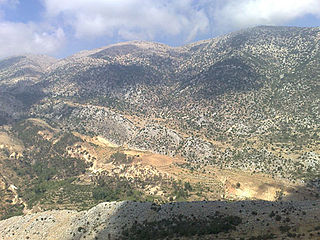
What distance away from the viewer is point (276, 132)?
102688 millimetres

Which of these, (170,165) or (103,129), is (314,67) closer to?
(170,165)

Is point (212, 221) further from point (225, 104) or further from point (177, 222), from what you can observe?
point (225, 104)

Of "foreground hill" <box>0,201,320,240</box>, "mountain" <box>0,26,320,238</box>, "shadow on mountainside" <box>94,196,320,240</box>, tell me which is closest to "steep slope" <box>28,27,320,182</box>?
"mountain" <box>0,26,320,238</box>

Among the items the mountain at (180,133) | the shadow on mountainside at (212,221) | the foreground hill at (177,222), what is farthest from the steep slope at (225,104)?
the foreground hill at (177,222)

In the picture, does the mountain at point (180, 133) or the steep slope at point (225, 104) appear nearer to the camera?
the mountain at point (180, 133)

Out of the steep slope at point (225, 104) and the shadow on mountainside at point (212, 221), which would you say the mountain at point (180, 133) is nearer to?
the steep slope at point (225, 104)

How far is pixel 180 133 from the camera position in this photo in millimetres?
123312

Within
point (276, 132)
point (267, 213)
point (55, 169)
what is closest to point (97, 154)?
point (55, 169)

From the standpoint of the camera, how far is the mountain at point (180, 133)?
260ft

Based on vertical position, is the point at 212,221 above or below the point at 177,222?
above

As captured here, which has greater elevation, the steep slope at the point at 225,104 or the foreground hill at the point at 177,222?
the steep slope at the point at 225,104

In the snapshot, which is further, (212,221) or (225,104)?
(225,104)

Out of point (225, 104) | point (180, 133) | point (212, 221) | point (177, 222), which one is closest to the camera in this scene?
point (212, 221)

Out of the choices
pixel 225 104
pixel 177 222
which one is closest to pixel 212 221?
pixel 177 222
